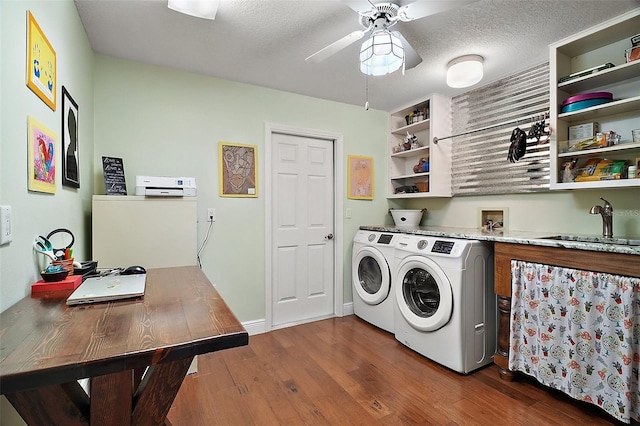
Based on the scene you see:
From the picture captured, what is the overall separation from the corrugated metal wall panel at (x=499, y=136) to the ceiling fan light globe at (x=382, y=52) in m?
1.19

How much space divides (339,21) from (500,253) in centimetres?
185

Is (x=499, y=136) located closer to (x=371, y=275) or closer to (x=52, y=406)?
(x=371, y=275)

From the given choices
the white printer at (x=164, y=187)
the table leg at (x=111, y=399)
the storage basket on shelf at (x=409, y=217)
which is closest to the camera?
the table leg at (x=111, y=399)

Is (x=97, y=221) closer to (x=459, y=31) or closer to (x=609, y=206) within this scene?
(x=459, y=31)

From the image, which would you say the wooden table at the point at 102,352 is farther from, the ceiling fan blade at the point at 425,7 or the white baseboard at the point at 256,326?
the white baseboard at the point at 256,326

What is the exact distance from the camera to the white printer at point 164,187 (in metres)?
2.06

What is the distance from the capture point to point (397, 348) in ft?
8.24

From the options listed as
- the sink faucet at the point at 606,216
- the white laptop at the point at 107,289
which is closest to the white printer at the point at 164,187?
the white laptop at the point at 107,289

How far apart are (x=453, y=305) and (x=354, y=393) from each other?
904 millimetres

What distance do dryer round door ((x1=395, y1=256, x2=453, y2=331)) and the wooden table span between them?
1.69m

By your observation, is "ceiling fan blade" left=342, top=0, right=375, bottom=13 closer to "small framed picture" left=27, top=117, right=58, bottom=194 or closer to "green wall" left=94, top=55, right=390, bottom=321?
"small framed picture" left=27, top=117, right=58, bottom=194

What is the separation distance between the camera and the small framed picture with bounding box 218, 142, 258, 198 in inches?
105

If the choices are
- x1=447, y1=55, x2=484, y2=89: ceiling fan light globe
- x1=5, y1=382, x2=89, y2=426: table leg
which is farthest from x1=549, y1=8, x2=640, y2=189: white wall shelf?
x1=5, y1=382, x2=89, y2=426: table leg

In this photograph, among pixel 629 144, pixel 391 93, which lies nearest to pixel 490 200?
pixel 629 144
